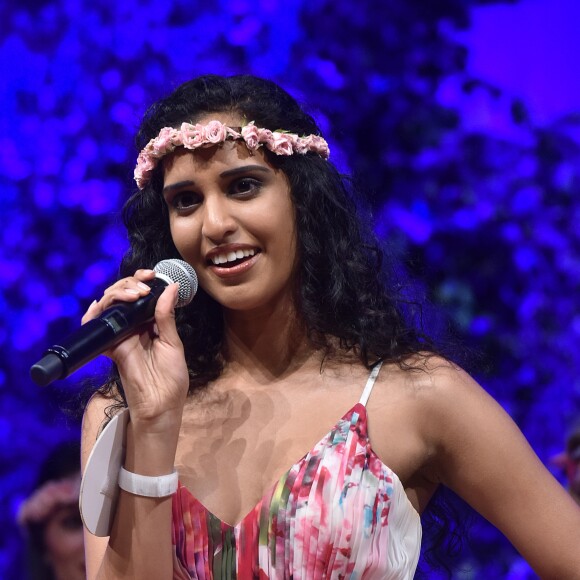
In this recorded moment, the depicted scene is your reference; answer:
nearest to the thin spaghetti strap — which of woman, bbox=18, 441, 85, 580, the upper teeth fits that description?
the upper teeth

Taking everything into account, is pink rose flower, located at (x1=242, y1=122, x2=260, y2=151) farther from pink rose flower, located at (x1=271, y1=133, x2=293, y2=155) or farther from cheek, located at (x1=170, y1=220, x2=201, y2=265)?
cheek, located at (x1=170, y1=220, x2=201, y2=265)

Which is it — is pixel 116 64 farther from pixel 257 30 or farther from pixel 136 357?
pixel 136 357

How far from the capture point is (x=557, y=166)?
2.64 metres

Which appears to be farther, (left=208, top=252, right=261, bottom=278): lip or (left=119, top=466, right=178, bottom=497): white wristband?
(left=208, top=252, right=261, bottom=278): lip

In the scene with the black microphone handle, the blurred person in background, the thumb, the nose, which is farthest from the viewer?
the blurred person in background

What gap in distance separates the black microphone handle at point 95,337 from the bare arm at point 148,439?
0.17 ft

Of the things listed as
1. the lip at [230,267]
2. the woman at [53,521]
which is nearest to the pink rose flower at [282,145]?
the lip at [230,267]

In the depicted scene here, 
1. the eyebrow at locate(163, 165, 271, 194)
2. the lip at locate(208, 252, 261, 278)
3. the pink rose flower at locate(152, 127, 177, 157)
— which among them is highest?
the pink rose flower at locate(152, 127, 177, 157)

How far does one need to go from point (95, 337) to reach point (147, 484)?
37 cm

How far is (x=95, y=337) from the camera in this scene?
1.40 m

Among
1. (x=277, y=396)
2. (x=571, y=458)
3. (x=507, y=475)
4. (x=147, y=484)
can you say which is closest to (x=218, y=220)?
(x=277, y=396)

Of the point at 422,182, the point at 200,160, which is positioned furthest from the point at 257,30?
the point at 200,160

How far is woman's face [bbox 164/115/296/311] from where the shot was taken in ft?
6.21

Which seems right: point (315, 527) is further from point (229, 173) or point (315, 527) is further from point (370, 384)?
point (229, 173)
